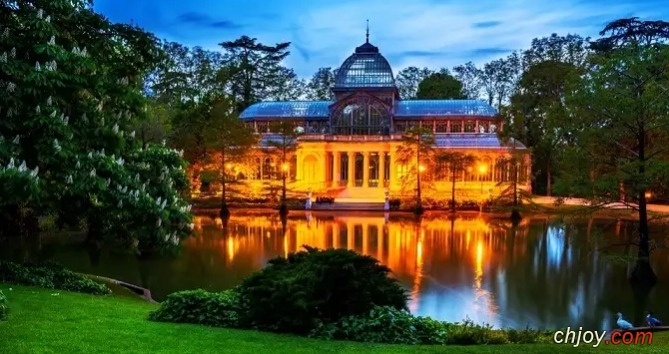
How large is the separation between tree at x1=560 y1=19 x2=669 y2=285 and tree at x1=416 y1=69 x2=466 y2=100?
1811 inches

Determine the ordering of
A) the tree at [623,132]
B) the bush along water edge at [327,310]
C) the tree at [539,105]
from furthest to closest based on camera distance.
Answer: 1. the tree at [539,105]
2. the tree at [623,132]
3. the bush along water edge at [327,310]

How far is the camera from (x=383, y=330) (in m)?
7.87

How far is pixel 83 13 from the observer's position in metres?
8.66

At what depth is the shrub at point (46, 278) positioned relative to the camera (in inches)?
438

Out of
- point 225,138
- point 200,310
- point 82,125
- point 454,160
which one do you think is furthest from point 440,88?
point 82,125

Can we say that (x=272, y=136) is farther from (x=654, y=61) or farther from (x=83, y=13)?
(x=83, y=13)

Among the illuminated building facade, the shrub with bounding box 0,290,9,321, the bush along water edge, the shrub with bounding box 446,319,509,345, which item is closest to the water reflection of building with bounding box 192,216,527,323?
the shrub with bounding box 446,319,509,345

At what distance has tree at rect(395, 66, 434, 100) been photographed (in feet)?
238

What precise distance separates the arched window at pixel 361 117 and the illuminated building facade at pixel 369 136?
8cm

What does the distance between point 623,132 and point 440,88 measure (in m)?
47.7

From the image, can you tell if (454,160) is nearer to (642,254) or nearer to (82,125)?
(642,254)

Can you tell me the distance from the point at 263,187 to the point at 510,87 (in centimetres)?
3262

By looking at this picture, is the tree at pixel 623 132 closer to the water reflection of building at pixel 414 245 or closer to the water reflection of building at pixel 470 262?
the water reflection of building at pixel 470 262

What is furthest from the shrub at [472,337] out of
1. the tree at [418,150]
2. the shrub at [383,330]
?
the tree at [418,150]
